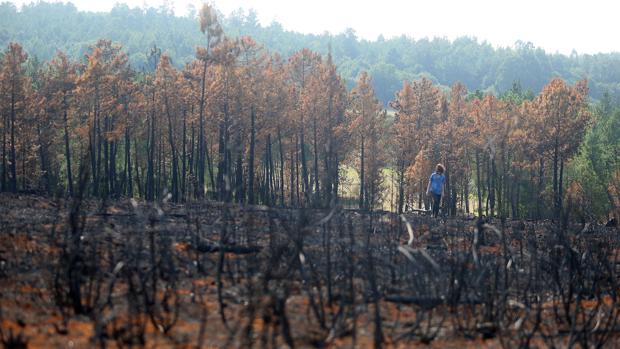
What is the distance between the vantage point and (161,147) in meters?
46.2

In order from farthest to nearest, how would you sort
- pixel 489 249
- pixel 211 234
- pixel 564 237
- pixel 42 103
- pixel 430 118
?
pixel 430 118 → pixel 42 103 → pixel 489 249 → pixel 211 234 → pixel 564 237

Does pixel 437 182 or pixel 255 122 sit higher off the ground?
pixel 255 122

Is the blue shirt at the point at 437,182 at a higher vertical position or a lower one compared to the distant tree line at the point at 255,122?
→ lower

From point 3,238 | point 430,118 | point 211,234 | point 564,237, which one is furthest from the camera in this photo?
point 430,118

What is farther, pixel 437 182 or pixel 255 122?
pixel 255 122

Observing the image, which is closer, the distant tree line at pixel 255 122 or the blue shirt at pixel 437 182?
the blue shirt at pixel 437 182

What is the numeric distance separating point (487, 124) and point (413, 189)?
618 cm

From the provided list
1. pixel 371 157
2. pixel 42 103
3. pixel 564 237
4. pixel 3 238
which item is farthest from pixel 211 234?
pixel 371 157

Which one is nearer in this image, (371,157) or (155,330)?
(155,330)

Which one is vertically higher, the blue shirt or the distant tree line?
the distant tree line

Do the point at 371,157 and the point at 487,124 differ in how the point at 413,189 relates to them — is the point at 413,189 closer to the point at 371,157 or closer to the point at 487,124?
the point at 371,157

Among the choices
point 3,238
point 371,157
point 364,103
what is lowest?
point 3,238

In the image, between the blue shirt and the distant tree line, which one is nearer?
the blue shirt

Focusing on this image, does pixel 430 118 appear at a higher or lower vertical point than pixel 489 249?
higher
